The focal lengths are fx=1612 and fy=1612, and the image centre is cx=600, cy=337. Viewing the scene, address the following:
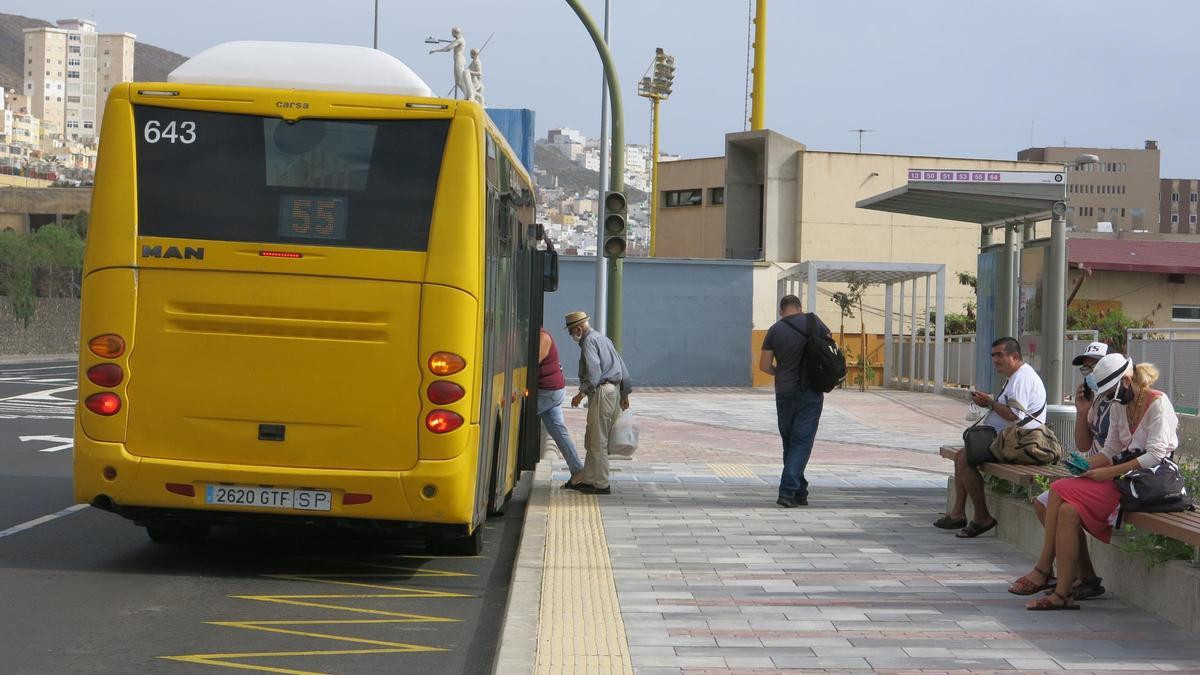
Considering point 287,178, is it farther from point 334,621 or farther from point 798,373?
point 798,373

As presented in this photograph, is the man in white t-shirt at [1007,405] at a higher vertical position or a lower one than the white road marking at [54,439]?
higher

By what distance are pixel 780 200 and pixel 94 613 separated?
50.5m

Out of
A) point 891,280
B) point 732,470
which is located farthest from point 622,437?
point 891,280

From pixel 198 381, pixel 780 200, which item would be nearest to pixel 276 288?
pixel 198 381

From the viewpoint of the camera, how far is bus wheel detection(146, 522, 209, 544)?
10781mm

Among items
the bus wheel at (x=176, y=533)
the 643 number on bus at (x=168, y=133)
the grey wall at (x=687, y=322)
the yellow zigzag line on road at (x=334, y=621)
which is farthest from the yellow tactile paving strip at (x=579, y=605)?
the grey wall at (x=687, y=322)

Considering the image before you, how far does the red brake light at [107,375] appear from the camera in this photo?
9.18 metres

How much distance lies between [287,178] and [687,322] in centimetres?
3337

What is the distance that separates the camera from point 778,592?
8695 millimetres

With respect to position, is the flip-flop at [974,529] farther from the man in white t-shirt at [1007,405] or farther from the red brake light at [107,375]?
the red brake light at [107,375]

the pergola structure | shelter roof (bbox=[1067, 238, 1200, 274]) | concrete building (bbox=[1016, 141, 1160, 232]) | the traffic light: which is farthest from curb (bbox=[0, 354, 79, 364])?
concrete building (bbox=[1016, 141, 1160, 232])

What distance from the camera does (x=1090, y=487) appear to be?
841cm

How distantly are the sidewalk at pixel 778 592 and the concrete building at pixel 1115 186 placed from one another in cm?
15736

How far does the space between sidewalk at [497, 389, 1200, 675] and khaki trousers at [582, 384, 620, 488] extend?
12.7 inches
